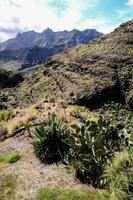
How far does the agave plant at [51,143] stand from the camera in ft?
59.3

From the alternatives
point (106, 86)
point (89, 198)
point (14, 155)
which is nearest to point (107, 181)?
point (89, 198)

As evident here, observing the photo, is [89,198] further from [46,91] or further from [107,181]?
[46,91]

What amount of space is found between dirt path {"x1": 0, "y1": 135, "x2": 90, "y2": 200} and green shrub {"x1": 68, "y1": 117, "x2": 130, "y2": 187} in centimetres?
64

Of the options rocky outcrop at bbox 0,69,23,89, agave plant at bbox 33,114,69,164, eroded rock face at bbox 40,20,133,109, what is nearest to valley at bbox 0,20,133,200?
agave plant at bbox 33,114,69,164

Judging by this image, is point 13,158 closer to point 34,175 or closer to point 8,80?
point 34,175

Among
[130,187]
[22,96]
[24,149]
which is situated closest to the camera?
[130,187]

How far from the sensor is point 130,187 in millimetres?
11820

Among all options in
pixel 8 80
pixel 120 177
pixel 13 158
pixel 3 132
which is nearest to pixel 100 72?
pixel 3 132

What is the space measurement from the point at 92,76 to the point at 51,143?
104 ft

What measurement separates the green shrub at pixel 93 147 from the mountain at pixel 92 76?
2565 centimetres

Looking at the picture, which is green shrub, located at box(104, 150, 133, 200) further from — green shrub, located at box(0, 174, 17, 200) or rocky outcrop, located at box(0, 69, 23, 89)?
rocky outcrop, located at box(0, 69, 23, 89)

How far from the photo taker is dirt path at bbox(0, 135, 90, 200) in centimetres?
1448

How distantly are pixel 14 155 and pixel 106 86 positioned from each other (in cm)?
2822

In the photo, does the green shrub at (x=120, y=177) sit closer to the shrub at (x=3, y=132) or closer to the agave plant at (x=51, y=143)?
the agave plant at (x=51, y=143)
